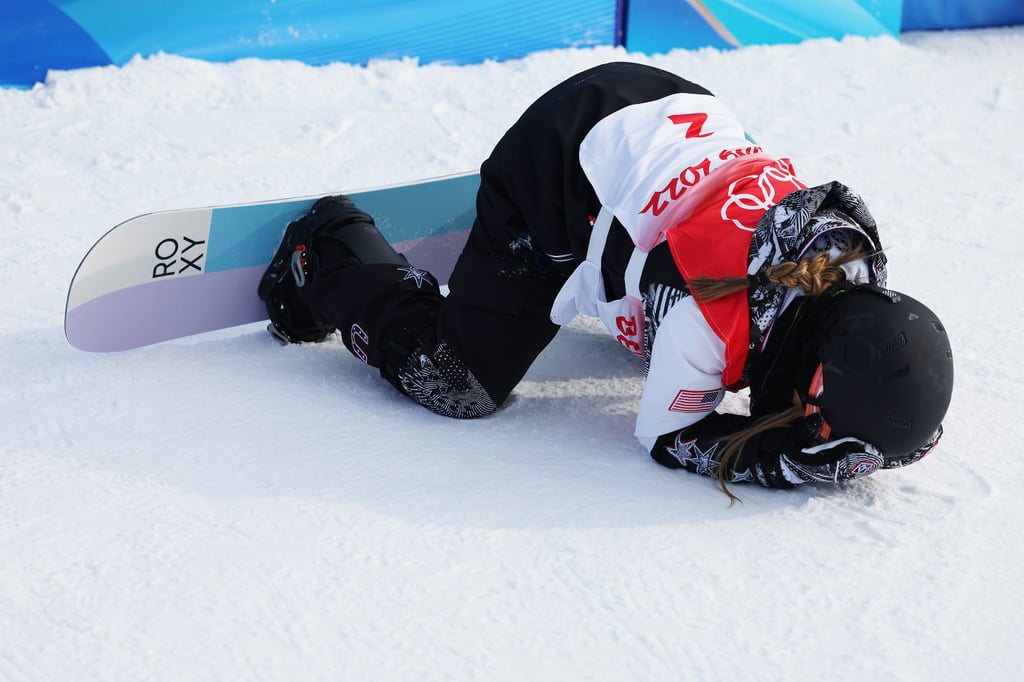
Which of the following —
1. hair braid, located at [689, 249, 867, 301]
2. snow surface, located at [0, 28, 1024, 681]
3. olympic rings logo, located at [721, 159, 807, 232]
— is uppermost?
olympic rings logo, located at [721, 159, 807, 232]

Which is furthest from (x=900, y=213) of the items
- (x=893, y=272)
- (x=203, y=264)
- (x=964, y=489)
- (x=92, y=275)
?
(x=92, y=275)

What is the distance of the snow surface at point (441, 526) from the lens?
1.21 metres

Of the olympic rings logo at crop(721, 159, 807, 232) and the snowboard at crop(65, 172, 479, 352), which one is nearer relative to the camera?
the olympic rings logo at crop(721, 159, 807, 232)

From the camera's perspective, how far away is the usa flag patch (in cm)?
146

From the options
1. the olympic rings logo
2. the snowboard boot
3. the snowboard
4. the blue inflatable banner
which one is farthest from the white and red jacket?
the blue inflatable banner

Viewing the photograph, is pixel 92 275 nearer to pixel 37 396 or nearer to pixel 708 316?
pixel 37 396

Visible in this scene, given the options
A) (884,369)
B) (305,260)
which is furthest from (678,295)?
(305,260)

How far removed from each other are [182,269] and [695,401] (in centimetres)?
108

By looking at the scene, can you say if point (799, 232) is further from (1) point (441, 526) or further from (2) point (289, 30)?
(2) point (289, 30)

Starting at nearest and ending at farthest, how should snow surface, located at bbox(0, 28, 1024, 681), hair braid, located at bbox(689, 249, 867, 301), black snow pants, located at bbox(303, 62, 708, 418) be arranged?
snow surface, located at bbox(0, 28, 1024, 681) < hair braid, located at bbox(689, 249, 867, 301) < black snow pants, located at bbox(303, 62, 708, 418)

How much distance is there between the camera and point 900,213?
2740 millimetres

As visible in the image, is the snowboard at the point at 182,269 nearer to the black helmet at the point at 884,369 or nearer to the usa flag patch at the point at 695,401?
the usa flag patch at the point at 695,401

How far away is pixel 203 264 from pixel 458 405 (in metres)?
0.63

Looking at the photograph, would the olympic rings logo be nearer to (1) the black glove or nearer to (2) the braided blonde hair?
(2) the braided blonde hair
